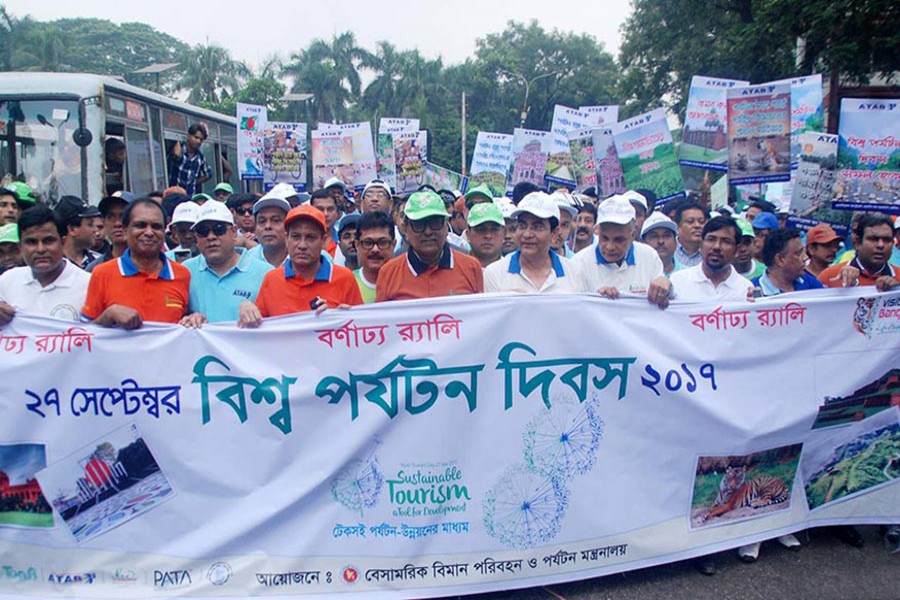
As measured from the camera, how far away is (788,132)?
7.03m

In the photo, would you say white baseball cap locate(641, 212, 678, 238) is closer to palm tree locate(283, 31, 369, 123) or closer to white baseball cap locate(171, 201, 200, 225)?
white baseball cap locate(171, 201, 200, 225)

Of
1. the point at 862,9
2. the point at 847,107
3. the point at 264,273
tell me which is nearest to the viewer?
the point at 264,273

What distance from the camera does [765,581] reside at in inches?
145

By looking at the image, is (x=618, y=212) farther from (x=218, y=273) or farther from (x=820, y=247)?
(x=218, y=273)

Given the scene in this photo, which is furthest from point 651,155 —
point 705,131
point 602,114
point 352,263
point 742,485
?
point 742,485

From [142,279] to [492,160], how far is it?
8757 millimetres

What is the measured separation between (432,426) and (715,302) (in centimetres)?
158

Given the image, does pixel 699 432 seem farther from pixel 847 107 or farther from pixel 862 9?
pixel 862 9

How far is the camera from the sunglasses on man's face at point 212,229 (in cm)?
406

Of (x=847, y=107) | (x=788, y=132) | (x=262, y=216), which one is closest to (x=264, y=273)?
Result: (x=262, y=216)

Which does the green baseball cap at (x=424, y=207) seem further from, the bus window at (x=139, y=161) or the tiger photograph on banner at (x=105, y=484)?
the bus window at (x=139, y=161)

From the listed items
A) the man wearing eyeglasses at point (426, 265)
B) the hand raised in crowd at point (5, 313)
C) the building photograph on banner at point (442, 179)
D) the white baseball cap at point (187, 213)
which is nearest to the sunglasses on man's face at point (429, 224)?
the man wearing eyeglasses at point (426, 265)

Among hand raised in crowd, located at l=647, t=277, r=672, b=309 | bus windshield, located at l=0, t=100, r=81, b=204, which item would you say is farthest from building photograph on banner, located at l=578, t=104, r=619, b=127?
hand raised in crowd, located at l=647, t=277, r=672, b=309

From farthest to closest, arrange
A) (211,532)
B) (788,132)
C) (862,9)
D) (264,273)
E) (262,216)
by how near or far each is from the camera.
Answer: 1. (862,9)
2. (788,132)
3. (262,216)
4. (264,273)
5. (211,532)
